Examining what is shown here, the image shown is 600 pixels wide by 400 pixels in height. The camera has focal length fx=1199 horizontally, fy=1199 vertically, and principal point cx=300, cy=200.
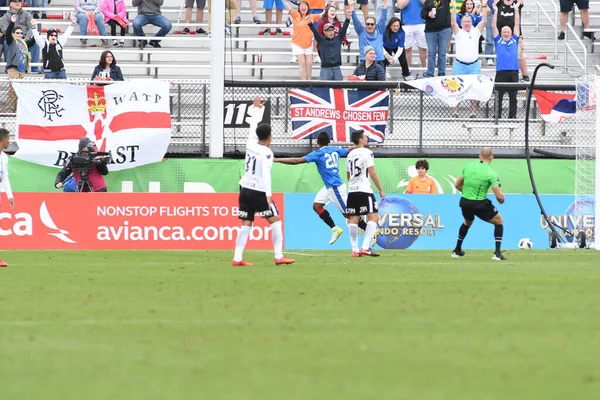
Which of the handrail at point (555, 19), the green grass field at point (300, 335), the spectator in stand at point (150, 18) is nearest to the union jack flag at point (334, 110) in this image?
the spectator in stand at point (150, 18)

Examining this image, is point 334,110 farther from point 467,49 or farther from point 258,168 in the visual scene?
point 258,168

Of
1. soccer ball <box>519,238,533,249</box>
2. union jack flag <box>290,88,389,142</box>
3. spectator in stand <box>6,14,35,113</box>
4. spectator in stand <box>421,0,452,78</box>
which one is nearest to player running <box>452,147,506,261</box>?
soccer ball <box>519,238,533,249</box>

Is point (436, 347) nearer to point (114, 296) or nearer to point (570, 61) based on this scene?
point (114, 296)

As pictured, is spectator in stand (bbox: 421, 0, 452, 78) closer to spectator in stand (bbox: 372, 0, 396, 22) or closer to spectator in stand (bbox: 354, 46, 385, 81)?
spectator in stand (bbox: 354, 46, 385, 81)

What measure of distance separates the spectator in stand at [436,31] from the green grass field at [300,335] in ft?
42.8

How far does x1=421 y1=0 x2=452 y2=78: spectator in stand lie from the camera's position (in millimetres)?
27891

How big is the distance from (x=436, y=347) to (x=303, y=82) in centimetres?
1802

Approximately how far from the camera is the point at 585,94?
2409 cm

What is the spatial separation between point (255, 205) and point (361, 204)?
357 centimetres

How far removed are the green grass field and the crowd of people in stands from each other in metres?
12.3

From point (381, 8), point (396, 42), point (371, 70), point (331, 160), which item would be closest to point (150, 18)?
point (381, 8)

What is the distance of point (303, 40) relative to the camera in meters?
28.2

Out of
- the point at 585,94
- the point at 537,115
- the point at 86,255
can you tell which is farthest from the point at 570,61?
the point at 86,255

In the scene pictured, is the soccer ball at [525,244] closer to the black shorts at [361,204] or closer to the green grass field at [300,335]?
the black shorts at [361,204]
